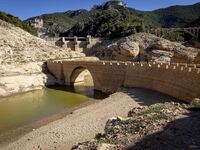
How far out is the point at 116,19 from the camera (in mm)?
76000

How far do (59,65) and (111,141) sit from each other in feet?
115

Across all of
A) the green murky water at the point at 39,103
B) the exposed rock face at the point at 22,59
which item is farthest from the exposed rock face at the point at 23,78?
the green murky water at the point at 39,103

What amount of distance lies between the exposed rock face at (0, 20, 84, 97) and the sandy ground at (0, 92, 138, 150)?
16.8 m

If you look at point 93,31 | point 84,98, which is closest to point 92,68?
point 84,98

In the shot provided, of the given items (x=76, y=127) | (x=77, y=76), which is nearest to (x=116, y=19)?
(x=77, y=76)

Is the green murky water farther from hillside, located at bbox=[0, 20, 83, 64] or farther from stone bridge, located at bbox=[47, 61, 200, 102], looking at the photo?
hillside, located at bbox=[0, 20, 83, 64]

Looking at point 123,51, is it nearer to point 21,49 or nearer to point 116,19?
point 21,49

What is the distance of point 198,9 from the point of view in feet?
362

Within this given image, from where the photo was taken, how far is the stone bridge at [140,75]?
84.4 ft

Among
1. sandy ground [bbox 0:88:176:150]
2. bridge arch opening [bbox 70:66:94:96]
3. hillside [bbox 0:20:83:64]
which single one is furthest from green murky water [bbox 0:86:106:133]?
hillside [bbox 0:20:83:64]

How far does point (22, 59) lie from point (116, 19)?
1383 inches

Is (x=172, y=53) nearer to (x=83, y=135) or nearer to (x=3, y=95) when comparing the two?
(x=3, y=95)

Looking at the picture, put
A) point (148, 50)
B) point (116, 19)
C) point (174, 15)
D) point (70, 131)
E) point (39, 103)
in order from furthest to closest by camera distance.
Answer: point (174, 15) < point (116, 19) < point (148, 50) < point (39, 103) < point (70, 131)

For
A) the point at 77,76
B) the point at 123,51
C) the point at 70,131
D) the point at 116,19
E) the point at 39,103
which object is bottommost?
the point at 39,103
